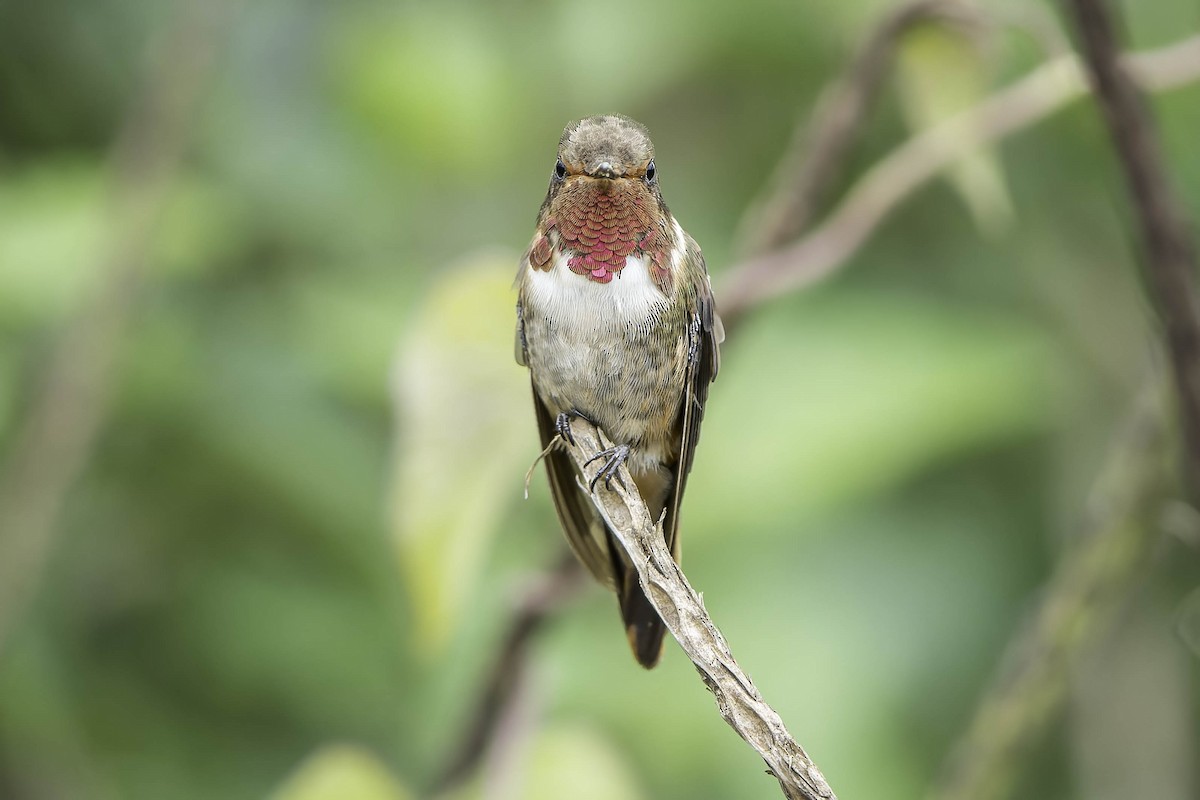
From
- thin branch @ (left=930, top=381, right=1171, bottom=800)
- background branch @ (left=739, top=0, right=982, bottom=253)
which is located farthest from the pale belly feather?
thin branch @ (left=930, top=381, right=1171, bottom=800)

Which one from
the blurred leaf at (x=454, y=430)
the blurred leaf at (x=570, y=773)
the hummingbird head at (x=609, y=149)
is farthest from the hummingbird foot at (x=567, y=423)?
the blurred leaf at (x=570, y=773)

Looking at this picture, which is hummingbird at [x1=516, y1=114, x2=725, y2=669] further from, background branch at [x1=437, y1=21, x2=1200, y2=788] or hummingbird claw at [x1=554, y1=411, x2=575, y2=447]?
background branch at [x1=437, y1=21, x2=1200, y2=788]

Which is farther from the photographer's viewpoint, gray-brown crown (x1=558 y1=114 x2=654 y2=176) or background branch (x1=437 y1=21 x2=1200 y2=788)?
background branch (x1=437 y1=21 x2=1200 y2=788)

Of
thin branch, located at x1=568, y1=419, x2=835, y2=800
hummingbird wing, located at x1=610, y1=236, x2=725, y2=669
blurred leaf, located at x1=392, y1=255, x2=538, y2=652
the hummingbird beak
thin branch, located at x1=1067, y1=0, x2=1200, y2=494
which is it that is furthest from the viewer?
blurred leaf, located at x1=392, y1=255, x2=538, y2=652

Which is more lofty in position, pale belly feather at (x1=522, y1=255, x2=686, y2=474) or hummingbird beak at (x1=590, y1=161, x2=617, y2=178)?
hummingbird beak at (x1=590, y1=161, x2=617, y2=178)

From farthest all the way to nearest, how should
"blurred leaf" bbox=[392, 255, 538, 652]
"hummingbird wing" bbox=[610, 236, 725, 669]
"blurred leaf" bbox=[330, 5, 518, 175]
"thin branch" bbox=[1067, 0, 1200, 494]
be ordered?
"blurred leaf" bbox=[330, 5, 518, 175] < "blurred leaf" bbox=[392, 255, 538, 652] < "hummingbird wing" bbox=[610, 236, 725, 669] < "thin branch" bbox=[1067, 0, 1200, 494]

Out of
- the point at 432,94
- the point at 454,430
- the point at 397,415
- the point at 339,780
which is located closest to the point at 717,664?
the point at 454,430

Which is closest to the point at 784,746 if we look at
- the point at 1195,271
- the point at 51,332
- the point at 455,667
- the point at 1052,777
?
the point at 1195,271

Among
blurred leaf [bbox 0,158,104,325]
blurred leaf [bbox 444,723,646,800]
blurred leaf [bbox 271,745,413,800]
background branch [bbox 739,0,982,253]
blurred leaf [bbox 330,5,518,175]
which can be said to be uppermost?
blurred leaf [bbox 0,158,104,325]
